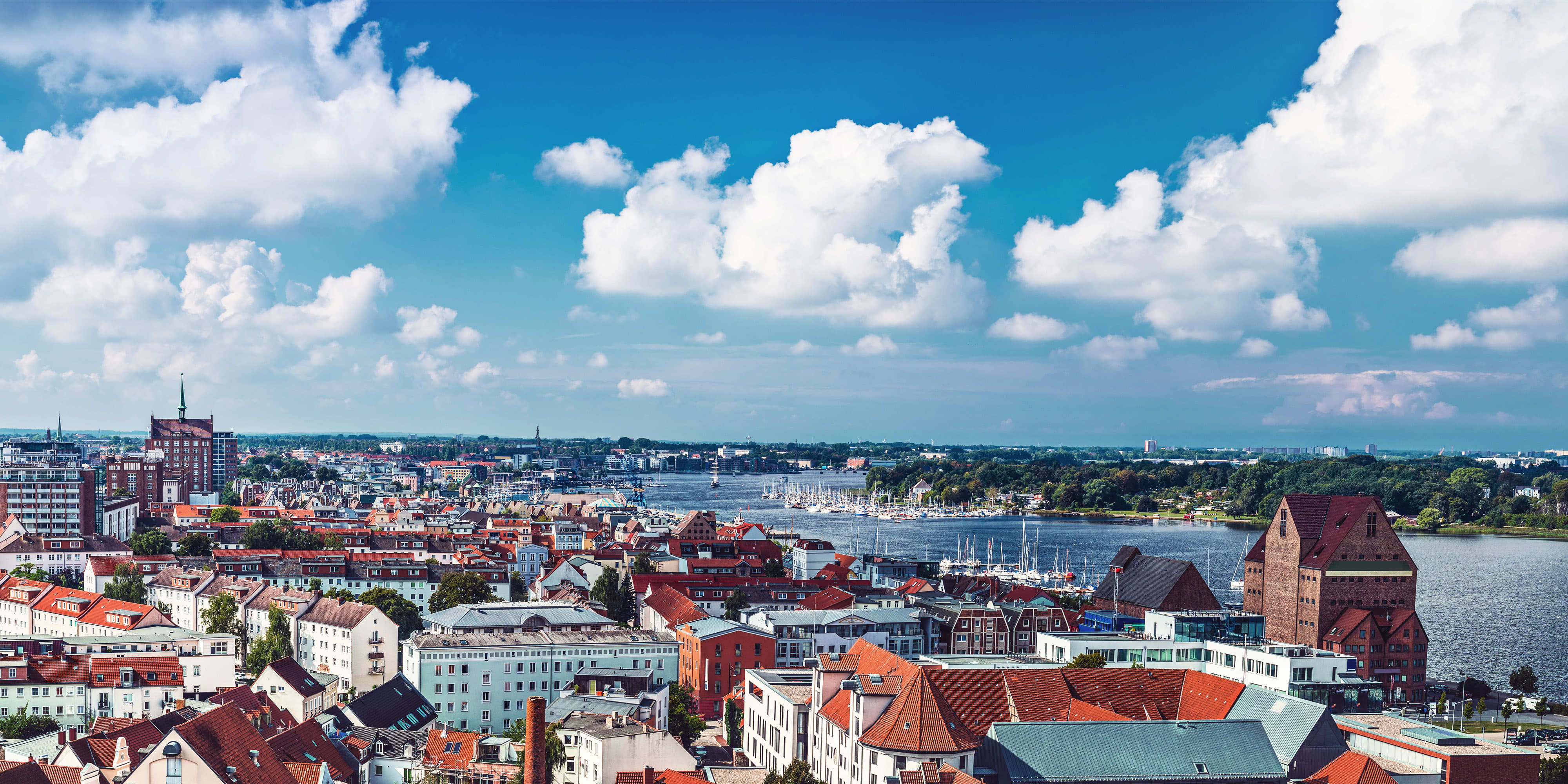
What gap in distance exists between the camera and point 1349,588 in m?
46.2

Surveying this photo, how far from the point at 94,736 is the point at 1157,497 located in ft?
442

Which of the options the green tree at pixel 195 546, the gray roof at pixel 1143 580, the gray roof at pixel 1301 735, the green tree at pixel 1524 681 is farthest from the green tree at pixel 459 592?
the green tree at pixel 1524 681

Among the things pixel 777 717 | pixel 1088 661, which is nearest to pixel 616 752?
pixel 777 717

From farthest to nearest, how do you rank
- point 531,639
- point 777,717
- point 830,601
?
point 830,601
point 531,639
point 777,717

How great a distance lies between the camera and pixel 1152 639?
42.7m

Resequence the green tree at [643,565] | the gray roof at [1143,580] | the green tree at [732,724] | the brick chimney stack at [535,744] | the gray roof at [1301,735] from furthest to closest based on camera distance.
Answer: the green tree at [643,565] → the gray roof at [1143,580] → the green tree at [732,724] → the gray roof at [1301,735] → the brick chimney stack at [535,744]

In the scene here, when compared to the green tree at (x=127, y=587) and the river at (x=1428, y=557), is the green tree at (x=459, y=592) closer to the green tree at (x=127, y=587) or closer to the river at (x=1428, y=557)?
the green tree at (x=127, y=587)

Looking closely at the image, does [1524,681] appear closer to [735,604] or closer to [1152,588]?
[1152,588]

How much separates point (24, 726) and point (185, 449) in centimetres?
8298

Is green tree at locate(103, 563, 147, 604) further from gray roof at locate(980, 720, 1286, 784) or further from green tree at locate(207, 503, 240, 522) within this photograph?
gray roof at locate(980, 720, 1286, 784)

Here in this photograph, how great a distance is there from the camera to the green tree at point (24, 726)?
106ft

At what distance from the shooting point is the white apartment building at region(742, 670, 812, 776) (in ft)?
100

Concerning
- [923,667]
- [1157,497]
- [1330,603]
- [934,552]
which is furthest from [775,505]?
[923,667]

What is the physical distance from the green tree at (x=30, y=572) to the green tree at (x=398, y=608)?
16.1m
